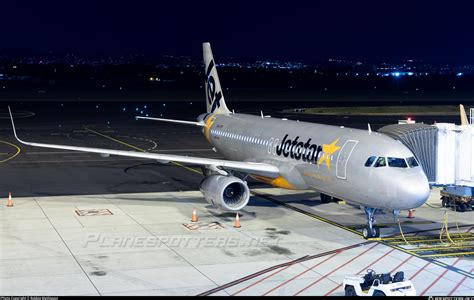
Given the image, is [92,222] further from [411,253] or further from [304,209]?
[411,253]

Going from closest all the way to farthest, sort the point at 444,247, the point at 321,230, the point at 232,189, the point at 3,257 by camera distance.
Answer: the point at 3,257 → the point at 444,247 → the point at 321,230 → the point at 232,189

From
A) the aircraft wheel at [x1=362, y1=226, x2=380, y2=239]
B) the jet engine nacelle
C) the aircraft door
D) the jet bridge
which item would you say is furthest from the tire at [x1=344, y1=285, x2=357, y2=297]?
the jet engine nacelle

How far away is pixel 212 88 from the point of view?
149ft

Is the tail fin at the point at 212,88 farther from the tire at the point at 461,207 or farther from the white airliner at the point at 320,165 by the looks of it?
the tire at the point at 461,207

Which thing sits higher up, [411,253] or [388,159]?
[388,159]

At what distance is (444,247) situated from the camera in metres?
27.1

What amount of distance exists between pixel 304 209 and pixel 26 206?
1300 cm

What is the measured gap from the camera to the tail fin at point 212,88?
4497 cm

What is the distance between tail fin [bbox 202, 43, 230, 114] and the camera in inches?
1770

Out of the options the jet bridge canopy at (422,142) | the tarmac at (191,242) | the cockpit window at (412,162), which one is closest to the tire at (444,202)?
the tarmac at (191,242)

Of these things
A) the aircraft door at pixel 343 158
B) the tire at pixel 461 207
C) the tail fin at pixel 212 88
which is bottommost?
the tire at pixel 461 207

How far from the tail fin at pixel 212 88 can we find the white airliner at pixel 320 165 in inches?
165

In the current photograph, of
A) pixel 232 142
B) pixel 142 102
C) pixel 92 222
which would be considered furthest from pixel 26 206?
pixel 142 102

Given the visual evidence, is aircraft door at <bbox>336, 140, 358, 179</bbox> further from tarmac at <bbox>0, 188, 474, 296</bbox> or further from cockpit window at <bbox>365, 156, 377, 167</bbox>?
tarmac at <bbox>0, 188, 474, 296</bbox>
